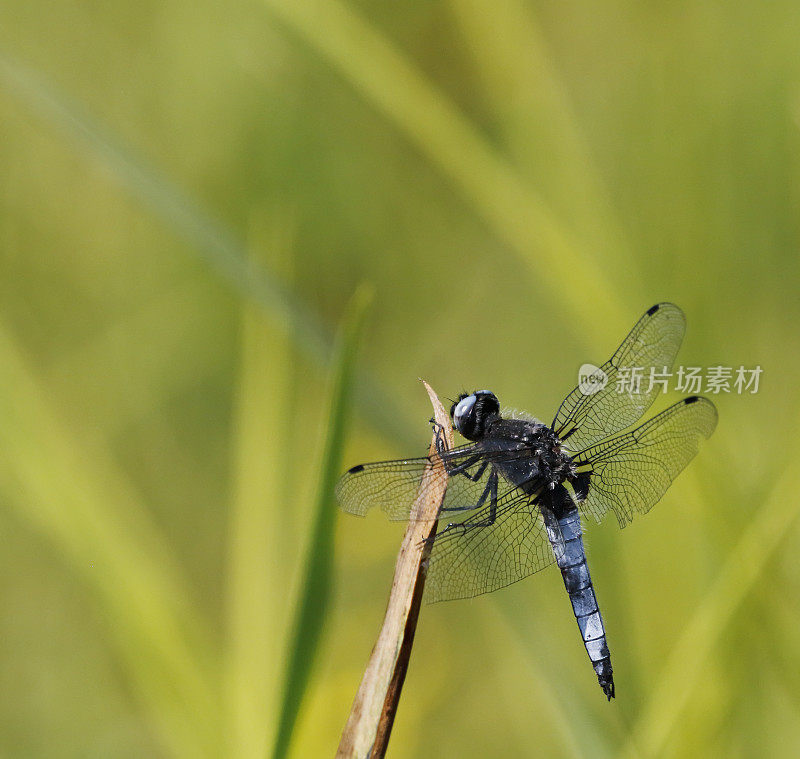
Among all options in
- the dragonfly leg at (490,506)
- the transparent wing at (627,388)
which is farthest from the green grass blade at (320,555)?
the transparent wing at (627,388)

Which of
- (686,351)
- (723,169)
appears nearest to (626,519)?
(686,351)

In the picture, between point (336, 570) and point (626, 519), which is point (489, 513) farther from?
point (336, 570)

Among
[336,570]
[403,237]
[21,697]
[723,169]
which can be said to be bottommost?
[336,570]

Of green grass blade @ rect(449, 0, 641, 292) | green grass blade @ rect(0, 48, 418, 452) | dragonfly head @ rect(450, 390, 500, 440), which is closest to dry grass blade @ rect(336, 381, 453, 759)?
green grass blade @ rect(0, 48, 418, 452)

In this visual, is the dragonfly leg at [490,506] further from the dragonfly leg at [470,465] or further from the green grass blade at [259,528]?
the green grass blade at [259,528]

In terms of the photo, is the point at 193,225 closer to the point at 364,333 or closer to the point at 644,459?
the point at 364,333

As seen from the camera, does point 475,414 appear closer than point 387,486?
No

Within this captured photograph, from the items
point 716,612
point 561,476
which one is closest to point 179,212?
point 561,476
